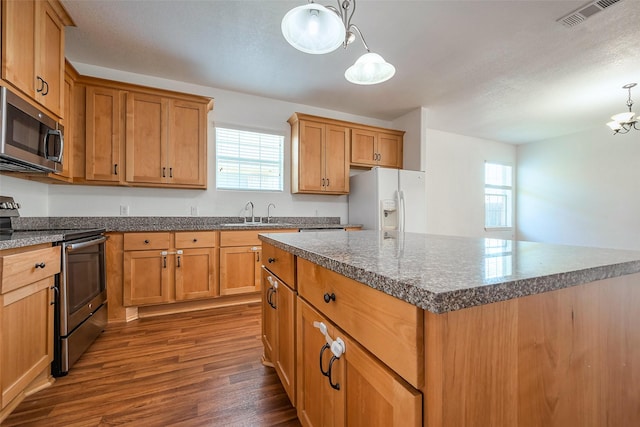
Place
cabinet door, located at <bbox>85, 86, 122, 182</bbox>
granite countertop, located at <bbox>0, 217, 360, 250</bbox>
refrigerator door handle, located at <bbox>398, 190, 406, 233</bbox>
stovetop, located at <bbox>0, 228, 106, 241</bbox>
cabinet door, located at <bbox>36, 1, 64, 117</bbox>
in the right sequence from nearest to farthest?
stovetop, located at <bbox>0, 228, 106, 241</bbox>, cabinet door, located at <bbox>36, 1, 64, 117</bbox>, granite countertop, located at <bbox>0, 217, 360, 250</bbox>, cabinet door, located at <bbox>85, 86, 122, 182</bbox>, refrigerator door handle, located at <bbox>398, 190, 406, 233</bbox>

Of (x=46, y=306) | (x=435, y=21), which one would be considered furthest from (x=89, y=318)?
(x=435, y=21)

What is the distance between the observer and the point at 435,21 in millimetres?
2211

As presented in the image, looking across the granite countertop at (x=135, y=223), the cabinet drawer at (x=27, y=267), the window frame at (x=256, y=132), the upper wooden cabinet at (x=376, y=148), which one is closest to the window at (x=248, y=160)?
the window frame at (x=256, y=132)

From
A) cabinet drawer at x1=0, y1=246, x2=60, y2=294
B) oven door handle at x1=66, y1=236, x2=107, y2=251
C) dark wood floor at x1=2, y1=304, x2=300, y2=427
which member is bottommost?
dark wood floor at x1=2, y1=304, x2=300, y2=427

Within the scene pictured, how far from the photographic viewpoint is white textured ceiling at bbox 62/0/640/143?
211 cm

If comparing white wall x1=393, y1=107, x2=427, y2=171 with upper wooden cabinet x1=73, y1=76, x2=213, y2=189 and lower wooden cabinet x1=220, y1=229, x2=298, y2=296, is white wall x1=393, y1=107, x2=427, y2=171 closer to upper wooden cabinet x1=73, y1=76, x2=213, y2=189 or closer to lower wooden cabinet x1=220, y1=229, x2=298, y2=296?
lower wooden cabinet x1=220, y1=229, x2=298, y2=296

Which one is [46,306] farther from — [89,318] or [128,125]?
[128,125]

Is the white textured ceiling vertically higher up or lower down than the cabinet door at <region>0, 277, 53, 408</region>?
higher up

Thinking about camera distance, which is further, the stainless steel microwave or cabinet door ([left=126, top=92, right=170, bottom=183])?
cabinet door ([left=126, top=92, right=170, bottom=183])

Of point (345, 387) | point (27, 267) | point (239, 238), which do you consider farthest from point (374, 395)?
point (239, 238)

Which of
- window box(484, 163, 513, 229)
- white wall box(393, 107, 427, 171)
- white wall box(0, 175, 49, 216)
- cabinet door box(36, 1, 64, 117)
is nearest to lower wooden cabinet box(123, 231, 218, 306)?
white wall box(0, 175, 49, 216)

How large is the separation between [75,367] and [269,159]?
2833 millimetres

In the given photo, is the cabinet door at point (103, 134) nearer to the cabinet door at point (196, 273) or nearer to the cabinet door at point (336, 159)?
the cabinet door at point (196, 273)

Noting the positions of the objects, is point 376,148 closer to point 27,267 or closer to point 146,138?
point 146,138
